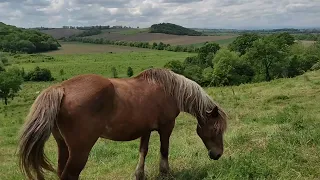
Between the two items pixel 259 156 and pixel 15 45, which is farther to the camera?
pixel 15 45

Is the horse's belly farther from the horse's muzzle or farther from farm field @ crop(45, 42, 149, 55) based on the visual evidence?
farm field @ crop(45, 42, 149, 55)

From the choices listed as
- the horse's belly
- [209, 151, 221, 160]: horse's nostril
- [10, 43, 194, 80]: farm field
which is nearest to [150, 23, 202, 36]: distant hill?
[10, 43, 194, 80]: farm field

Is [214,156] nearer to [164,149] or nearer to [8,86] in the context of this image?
[164,149]

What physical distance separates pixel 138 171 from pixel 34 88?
68427mm

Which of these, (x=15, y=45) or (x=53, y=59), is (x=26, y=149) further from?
(x=15, y=45)

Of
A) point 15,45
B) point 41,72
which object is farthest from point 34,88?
point 15,45

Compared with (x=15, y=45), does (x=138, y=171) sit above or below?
above

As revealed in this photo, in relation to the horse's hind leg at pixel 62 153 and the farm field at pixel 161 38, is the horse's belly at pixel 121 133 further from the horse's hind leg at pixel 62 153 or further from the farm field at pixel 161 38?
the farm field at pixel 161 38

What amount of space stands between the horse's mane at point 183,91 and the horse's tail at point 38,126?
157cm

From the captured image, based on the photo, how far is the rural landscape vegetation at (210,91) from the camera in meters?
5.75

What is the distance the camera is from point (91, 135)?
183 inches

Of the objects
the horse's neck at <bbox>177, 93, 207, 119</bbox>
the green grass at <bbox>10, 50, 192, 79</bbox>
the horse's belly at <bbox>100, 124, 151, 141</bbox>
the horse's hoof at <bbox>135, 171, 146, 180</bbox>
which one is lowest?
the green grass at <bbox>10, 50, 192, 79</bbox>

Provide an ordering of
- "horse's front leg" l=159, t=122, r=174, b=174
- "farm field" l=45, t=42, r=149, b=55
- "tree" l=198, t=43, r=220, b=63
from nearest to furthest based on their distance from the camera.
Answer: "horse's front leg" l=159, t=122, r=174, b=174
"tree" l=198, t=43, r=220, b=63
"farm field" l=45, t=42, r=149, b=55

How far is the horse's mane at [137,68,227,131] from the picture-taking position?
565cm
